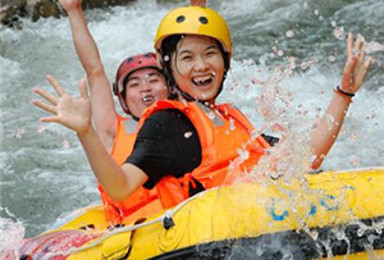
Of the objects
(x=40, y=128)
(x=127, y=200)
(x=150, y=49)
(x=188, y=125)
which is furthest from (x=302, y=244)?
(x=150, y=49)

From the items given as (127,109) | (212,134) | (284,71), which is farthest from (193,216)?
(284,71)

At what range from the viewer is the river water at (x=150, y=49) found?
5.25 meters

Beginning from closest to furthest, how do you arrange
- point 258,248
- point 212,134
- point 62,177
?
1. point 258,248
2. point 212,134
3. point 62,177

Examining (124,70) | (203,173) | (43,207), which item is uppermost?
(124,70)

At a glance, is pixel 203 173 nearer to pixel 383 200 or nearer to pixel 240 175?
pixel 240 175

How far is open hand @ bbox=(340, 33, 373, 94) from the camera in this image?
9.69ft

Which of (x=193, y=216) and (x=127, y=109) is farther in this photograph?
(x=127, y=109)

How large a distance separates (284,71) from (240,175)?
4.72 meters

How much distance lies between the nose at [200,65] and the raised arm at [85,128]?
0.59 meters

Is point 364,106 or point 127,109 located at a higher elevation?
point 127,109

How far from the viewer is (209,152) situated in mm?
2787

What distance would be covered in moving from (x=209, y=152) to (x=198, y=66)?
38cm

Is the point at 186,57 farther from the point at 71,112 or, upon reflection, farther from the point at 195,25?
the point at 71,112

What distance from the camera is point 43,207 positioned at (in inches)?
197
